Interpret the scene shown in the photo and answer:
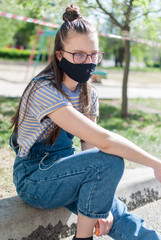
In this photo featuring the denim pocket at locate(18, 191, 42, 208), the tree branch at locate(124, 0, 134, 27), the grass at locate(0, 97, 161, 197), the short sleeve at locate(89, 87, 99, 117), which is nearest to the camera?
the denim pocket at locate(18, 191, 42, 208)

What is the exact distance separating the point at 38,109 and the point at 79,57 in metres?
0.41

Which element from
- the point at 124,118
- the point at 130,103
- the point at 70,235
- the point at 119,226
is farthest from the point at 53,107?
the point at 130,103

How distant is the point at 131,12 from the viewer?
5594 mm

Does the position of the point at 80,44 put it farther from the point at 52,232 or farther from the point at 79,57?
the point at 52,232

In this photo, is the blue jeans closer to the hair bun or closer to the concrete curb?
the concrete curb

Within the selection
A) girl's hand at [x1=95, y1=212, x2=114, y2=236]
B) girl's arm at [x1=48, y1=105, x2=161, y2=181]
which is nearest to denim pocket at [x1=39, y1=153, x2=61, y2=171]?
girl's arm at [x1=48, y1=105, x2=161, y2=181]

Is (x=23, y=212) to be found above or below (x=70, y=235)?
above

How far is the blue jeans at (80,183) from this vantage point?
1606mm

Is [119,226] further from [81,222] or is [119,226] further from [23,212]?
[23,212]

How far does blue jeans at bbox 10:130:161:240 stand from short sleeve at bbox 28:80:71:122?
0.73 ft

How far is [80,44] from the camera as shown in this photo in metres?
1.78

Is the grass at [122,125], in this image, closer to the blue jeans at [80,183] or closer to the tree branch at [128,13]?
the blue jeans at [80,183]

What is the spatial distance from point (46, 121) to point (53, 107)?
0.43 ft

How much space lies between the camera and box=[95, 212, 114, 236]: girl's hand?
169cm
